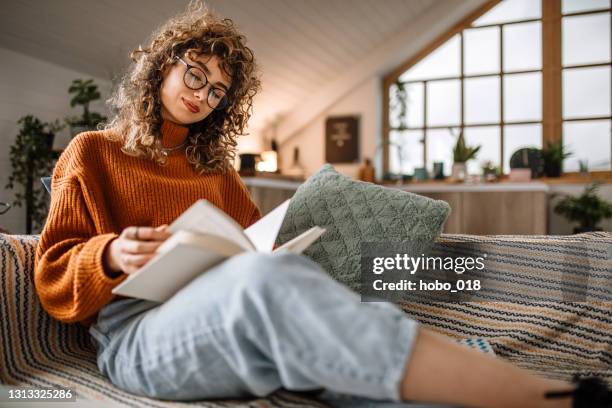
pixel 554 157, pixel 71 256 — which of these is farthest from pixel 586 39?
pixel 71 256

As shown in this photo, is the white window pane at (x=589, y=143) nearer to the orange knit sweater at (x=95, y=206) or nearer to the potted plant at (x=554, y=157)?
the potted plant at (x=554, y=157)

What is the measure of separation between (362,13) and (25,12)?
2698 mm

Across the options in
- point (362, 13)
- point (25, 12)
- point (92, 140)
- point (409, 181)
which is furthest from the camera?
point (409, 181)

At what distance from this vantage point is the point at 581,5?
16.5 feet

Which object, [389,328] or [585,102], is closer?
[389,328]

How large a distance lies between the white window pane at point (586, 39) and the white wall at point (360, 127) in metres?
1.91

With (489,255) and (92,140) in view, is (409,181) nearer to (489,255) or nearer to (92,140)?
(489,255)

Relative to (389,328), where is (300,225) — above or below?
above

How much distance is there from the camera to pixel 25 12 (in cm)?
303

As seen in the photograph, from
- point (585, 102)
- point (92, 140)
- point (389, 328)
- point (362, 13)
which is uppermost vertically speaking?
point (362, 13)

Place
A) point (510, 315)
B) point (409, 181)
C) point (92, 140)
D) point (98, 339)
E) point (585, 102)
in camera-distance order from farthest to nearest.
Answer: point (409, 181) → point (585, 102) → point (510, 315) → point (92, 140) → point (98, 339)

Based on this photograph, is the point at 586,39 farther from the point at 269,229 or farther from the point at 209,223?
the point at 209,223

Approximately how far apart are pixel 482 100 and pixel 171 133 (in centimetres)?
466

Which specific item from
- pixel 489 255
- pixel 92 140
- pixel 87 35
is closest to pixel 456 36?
pixel 87 35
